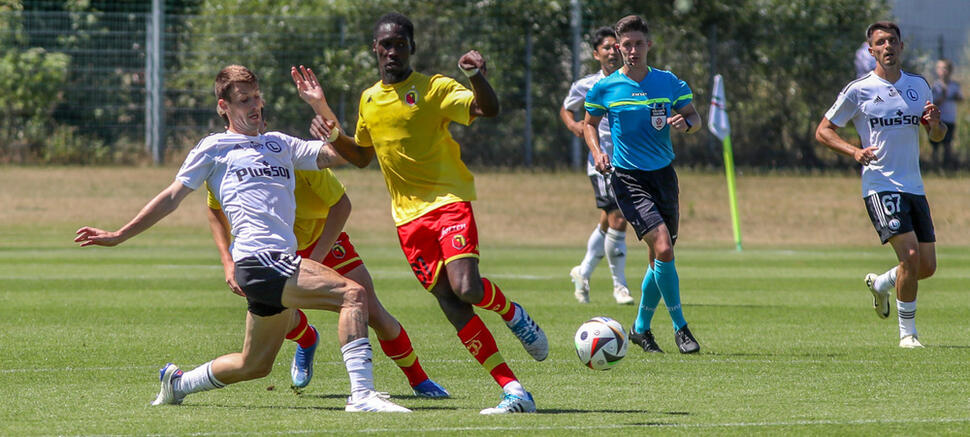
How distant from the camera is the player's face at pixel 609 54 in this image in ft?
42.8

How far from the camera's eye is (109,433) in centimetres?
691

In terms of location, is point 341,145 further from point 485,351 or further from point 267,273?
point 485,351

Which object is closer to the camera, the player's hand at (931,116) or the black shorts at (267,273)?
the black shorts at (267,273)

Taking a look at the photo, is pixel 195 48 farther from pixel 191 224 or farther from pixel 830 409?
pixel 830 409

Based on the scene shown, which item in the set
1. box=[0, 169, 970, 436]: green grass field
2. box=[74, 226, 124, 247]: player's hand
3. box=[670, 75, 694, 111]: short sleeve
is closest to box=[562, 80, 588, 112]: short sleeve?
box=[0, 169, 970, 436]: green grass field

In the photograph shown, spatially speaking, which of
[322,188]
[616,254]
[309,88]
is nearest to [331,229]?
[322,188]

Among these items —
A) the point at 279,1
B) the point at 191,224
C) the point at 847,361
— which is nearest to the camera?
the point at 847,361

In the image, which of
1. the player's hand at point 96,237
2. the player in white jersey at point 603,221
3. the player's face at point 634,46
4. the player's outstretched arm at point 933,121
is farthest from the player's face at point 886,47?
the player's hand at point 96,237

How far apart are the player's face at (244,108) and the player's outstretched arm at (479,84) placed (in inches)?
43.4

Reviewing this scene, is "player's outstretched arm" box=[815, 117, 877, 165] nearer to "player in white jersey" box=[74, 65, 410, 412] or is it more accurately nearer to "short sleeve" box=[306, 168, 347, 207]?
"short sleeve" box=[306, 168, 347, 207]

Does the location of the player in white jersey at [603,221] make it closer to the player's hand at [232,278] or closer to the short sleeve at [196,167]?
the player's hand at [232,278]

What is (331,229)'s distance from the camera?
8391 mm

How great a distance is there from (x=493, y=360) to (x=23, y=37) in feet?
78.6

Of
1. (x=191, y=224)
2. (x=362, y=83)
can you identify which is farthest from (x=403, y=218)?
(x=362, y=83)
